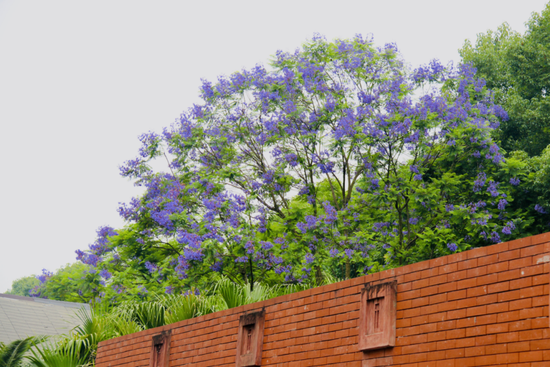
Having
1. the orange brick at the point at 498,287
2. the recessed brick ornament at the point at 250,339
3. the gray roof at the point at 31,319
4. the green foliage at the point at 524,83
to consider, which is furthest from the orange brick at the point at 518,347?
the gray roof at the point at 31,319

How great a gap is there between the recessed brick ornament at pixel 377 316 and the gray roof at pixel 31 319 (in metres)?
15.3

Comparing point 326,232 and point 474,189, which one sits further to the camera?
point 326,232

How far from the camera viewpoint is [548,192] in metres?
13.8

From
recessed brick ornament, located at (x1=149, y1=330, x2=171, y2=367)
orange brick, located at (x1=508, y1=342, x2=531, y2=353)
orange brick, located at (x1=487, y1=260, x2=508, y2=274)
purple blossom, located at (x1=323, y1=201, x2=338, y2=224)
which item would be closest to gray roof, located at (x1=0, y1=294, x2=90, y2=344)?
purple blossom, located at (x1=323, y1=201, x2=338, y2=224)

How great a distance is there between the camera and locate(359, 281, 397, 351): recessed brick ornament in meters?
6.50

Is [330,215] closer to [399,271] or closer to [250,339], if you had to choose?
[250,339]

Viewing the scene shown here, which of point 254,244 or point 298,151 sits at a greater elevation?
point 298,151

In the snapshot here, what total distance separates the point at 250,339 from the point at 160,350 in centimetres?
226

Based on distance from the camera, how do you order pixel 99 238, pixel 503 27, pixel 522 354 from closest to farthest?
pixel 522 354 → pixel 99 238 → pixel 503 27

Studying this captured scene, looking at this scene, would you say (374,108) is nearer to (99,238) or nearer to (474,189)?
(474,189)

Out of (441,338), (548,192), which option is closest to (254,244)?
(548,192)

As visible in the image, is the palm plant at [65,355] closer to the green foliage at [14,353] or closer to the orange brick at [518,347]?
the green foliage at [14,353]

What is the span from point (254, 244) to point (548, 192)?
6855 mm

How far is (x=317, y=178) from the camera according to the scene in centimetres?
1736
